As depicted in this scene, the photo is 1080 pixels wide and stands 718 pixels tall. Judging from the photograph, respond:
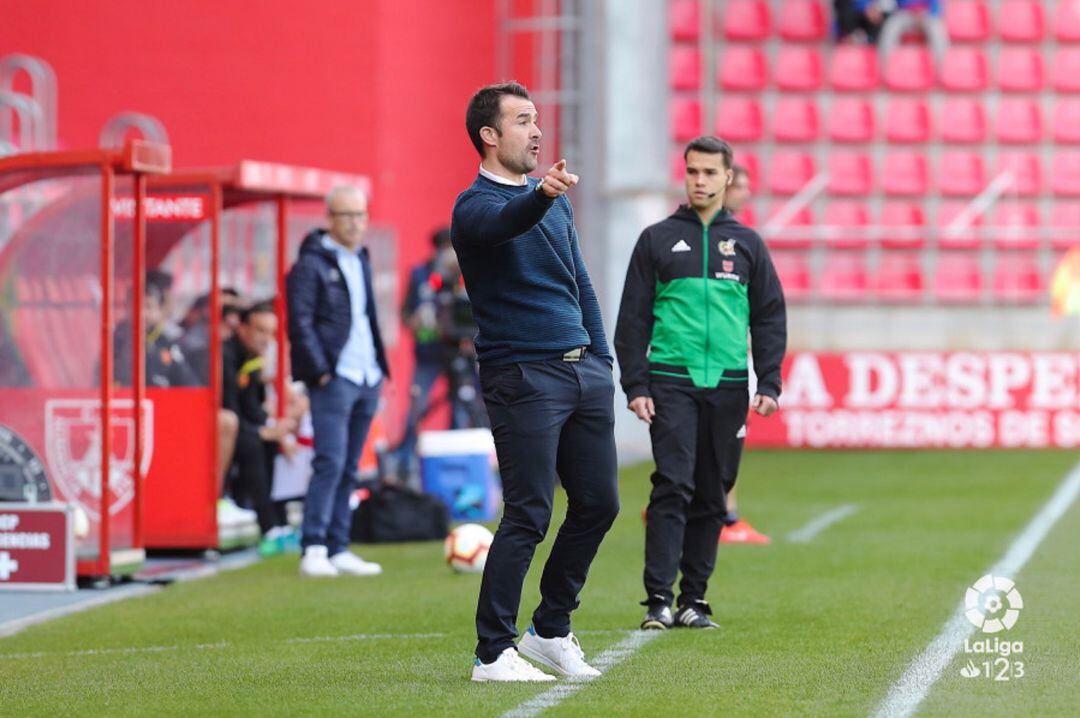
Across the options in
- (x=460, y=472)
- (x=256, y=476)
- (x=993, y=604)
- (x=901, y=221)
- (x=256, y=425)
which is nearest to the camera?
(x=993, y=604)

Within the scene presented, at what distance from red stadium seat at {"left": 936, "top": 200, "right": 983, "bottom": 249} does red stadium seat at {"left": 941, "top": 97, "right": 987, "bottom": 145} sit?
0.78 m

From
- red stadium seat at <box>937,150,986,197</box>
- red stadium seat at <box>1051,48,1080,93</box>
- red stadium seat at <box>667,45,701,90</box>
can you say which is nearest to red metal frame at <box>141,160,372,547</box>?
red stadium seat at <box>667,45,701,90</box>

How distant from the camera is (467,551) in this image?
35.0ft

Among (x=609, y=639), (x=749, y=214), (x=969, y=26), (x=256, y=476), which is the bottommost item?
(x=609, y=639)

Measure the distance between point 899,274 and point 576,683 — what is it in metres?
17.4

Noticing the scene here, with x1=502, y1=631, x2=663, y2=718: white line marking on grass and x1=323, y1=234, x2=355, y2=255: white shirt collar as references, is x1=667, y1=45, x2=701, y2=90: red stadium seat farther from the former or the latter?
x1=502, y1=631, x2=663, y2=718: white line marking on grass

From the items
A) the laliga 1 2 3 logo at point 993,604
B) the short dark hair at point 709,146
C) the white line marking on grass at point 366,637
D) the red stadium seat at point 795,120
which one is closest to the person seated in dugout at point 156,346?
the white line marking on grass at point 366,637

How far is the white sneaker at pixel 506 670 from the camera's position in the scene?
664 cm

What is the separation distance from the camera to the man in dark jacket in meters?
10.8

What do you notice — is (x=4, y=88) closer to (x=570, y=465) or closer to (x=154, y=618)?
(x=154, y=618)

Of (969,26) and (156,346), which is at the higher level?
(969,26)

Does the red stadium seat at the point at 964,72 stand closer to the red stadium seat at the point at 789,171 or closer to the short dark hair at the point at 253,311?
the red stadium seat at the point at 789,171

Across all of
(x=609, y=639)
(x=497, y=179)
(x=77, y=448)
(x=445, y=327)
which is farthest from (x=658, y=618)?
(x=445, y=327)

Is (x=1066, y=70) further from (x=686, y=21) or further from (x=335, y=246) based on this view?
(x=335, y=246)
